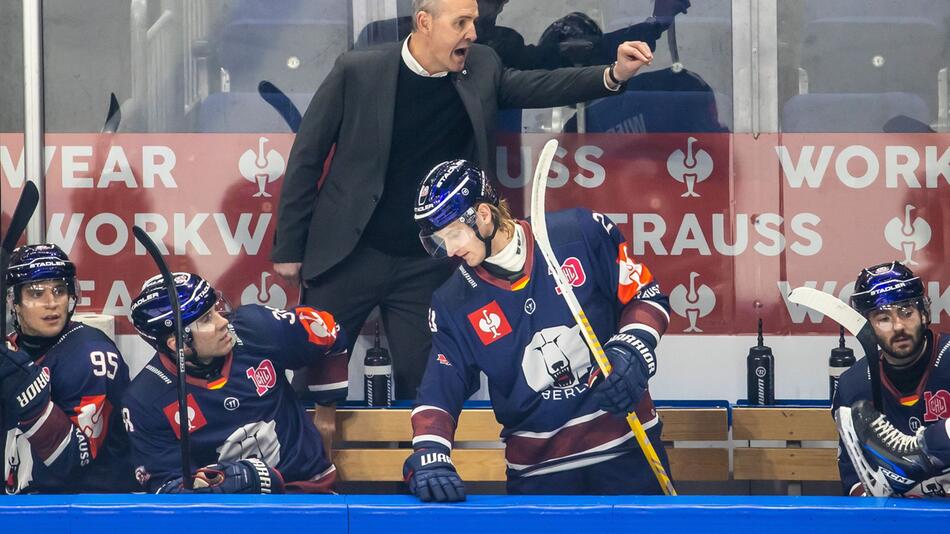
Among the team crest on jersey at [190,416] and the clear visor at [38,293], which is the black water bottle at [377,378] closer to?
the team crest on jersey at [190,416]

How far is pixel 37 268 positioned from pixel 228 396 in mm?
749

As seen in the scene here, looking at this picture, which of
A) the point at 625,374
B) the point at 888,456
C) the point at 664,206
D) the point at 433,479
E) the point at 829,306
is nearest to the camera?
the point at 433,479

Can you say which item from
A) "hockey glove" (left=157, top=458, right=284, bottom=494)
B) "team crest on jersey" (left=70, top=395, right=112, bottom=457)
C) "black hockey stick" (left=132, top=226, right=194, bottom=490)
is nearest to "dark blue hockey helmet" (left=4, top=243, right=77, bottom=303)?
"team crest on jersey" (left=70, top=395, right=112, bottom=457)

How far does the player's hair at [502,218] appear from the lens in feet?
12.4

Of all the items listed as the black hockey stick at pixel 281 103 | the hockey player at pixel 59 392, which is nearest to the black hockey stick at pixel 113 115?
the black hockey stick at pixel 281 103

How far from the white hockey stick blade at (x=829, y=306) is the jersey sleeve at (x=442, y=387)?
91cm

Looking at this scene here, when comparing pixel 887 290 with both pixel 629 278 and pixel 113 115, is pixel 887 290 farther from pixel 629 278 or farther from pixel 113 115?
pixel 113 115

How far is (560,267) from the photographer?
376 cm

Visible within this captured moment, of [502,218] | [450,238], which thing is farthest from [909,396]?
[450,238]

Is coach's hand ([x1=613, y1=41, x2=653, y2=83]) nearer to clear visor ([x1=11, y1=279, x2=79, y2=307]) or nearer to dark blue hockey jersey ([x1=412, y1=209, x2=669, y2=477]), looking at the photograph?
dark blue hockey jersey ([x1=412, y1=209, x2=669, y2=477])

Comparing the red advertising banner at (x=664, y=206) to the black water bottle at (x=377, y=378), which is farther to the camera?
the red advertising banner at (x=664, y=206)

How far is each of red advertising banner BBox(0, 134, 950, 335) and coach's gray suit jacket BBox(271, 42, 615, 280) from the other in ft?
1.33

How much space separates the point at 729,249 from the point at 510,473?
1387mm

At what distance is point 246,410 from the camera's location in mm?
4027
